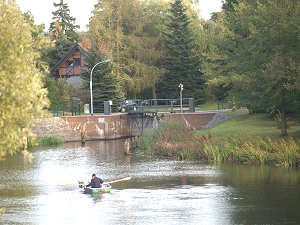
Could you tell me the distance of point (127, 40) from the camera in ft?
261

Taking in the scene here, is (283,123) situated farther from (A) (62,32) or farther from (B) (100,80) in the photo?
(A) (62,32)

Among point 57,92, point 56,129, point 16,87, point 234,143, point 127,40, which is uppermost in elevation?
point 127,40

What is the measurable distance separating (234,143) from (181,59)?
39465 millimetres

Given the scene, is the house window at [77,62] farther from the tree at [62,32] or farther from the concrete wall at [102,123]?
the concrete wall at [102,123]

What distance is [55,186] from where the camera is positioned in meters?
36.2

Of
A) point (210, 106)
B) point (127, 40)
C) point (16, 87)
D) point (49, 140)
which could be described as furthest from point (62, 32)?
point (16, 87)

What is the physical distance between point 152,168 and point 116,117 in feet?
84.9

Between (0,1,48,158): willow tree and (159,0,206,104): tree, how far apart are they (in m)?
66.5

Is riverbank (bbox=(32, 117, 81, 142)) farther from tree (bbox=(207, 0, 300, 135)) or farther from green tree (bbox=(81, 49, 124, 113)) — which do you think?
tree (bbox=(207, 0, 300, 135))

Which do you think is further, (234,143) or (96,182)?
(234,143)

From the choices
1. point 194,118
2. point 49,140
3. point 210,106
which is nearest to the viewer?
point 49,140

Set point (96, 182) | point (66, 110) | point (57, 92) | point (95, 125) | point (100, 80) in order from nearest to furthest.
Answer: point (96, 182) < point (95, 125) < point (100, 80) < point (57, 92) < point (66, 110)

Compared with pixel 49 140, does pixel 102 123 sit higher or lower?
higher

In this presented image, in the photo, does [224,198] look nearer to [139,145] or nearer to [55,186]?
[55,186]
